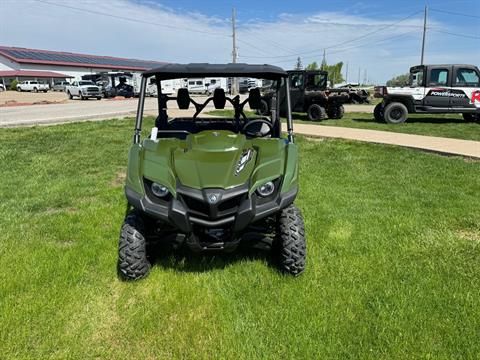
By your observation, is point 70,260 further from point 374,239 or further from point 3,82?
point 3,82

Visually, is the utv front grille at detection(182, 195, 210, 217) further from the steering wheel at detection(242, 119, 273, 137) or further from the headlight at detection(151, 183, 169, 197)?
the steering wheel at detection(242, 119, 273, 137)

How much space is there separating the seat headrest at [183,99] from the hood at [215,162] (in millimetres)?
1148

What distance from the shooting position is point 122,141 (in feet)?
32.8

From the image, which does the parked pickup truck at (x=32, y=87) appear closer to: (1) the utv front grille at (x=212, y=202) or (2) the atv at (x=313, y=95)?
(2) the atv at (x=313, y=95)

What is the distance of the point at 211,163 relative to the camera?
9.90 feet

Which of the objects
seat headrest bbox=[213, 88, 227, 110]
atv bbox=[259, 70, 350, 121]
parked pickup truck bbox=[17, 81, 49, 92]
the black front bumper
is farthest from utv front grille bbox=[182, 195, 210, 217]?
parked pickup truck bbox=[17, 81, 49, 92]

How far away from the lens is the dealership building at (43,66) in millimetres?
60531

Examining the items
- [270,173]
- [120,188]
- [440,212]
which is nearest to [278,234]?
[270,173]

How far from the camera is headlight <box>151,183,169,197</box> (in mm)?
2914

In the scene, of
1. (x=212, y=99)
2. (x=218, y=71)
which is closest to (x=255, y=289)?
(x=218, y=71)

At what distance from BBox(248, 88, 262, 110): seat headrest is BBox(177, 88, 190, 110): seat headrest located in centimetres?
67

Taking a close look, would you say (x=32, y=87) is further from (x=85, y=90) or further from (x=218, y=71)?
(x=218, y=71)

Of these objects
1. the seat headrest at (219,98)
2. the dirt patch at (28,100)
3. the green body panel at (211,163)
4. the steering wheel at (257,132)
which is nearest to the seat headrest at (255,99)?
the seat headrest at (219,98)

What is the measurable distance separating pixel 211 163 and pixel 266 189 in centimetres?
43
